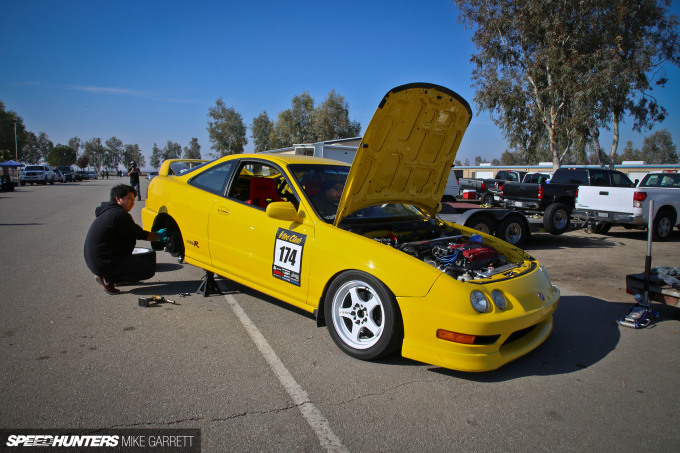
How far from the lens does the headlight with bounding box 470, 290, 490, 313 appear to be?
294 cm

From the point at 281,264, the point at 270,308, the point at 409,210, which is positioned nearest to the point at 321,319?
the point at 281,264

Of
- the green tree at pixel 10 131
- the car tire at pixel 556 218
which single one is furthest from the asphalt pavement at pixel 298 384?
the green tree at pixel 10 131

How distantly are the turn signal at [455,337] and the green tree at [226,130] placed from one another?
5857cm

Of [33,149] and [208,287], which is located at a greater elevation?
[33,149]

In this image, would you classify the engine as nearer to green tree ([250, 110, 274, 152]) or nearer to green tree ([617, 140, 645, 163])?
green tree ([250, 110, 274, 152])

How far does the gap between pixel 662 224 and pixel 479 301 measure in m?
10.1

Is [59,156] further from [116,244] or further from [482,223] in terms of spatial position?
[482,223]

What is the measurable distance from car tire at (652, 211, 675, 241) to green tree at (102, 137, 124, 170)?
136292 millimetres

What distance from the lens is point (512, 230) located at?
8.63 meters

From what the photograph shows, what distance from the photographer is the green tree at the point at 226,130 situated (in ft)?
193

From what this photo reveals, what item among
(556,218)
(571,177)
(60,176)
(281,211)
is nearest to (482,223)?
(556,218)

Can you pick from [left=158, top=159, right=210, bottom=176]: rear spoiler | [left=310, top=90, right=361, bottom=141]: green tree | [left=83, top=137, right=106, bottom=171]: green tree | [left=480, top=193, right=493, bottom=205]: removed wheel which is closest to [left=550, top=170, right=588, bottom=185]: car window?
[left=480, top=193, right=493, bottom=205]: removed wheel

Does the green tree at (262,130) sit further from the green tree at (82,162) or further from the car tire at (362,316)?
the green tree at (82,162)

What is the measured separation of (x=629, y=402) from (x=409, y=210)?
2.65m
